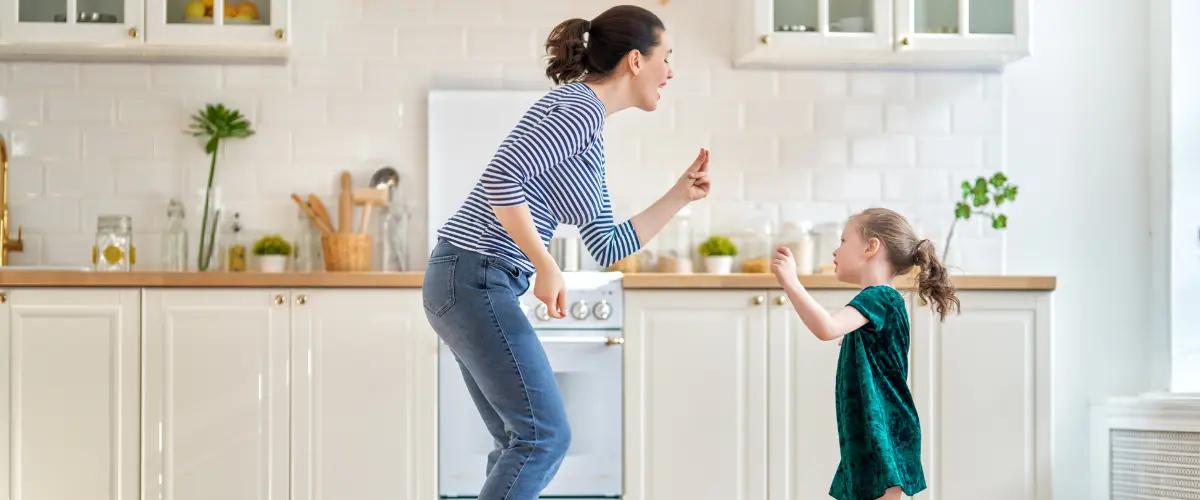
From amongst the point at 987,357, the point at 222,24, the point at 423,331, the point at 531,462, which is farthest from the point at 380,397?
the point at 987,357

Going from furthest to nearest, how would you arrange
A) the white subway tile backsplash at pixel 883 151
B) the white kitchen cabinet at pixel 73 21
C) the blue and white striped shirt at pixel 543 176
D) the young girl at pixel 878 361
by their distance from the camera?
1. the white subway tile backsplash at pixel 883 151
2. the white kitchen cabinet at pixel 73 21
3. the young girl at pixel 878 361
4. the blue and white striped shirt at pixel 543 176

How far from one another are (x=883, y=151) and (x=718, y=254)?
2.33 feet

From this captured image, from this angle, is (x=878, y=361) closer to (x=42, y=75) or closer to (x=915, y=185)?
(x=915, y=185)

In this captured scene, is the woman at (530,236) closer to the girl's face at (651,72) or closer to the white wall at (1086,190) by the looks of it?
the girl's face at (651,72)

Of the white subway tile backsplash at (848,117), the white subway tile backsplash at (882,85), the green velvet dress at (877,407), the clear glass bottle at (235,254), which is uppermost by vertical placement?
the white subway tile backsplash at (882,85)

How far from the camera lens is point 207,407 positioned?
358 cm

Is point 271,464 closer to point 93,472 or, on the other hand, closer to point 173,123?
point 93,472

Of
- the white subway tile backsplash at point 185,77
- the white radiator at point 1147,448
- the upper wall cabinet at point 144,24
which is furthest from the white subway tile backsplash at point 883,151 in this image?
the white subway tile backsplash at point 185,77

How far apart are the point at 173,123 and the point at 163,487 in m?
1.26

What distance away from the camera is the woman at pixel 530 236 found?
2123 mm

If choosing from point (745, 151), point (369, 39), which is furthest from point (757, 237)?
point (369, 39)

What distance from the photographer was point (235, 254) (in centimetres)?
405

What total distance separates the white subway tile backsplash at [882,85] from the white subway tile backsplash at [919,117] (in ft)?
0.11

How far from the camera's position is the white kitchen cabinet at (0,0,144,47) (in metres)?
3.83
